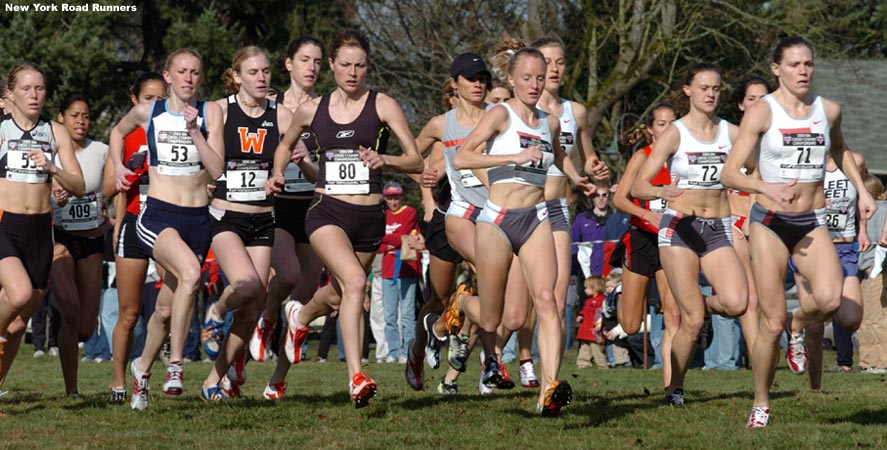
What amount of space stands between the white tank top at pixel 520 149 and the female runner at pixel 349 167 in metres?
0.62

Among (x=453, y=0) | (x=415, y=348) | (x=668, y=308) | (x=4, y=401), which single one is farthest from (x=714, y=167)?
(x=453, y=0)

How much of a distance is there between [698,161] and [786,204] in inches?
64.8

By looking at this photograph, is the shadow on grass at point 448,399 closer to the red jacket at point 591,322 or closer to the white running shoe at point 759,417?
the white running shoe at point 759,417

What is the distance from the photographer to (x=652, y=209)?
39.4ft

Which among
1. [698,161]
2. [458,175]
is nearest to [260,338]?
[458,175]

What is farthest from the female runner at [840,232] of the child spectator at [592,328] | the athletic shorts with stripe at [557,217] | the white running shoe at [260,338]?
the child spectator at [592,328]

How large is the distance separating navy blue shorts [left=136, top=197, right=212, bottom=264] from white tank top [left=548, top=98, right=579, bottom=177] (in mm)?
2758

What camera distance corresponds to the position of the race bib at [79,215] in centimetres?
1130

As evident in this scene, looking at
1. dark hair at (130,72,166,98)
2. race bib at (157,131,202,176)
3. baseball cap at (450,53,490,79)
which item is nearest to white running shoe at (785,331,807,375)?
baseball cap at (450,53,490,79)

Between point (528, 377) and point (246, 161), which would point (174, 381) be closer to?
point (246, 161)

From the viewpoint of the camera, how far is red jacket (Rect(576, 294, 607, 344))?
59.9 feet

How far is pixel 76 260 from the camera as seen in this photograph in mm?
11320

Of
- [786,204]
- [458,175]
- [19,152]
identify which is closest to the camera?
[786,204]

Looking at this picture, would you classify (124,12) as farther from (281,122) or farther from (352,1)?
(281,122)
